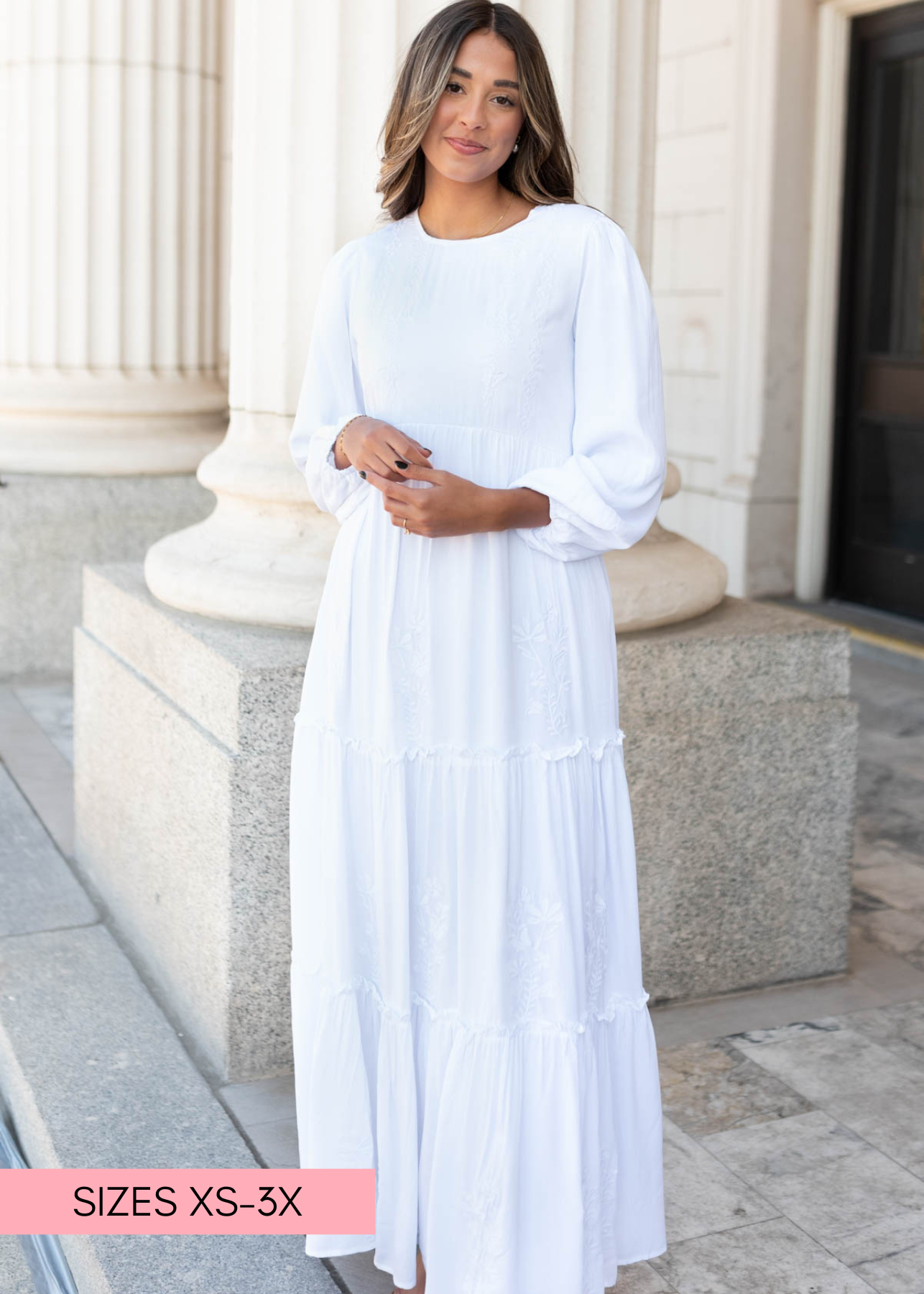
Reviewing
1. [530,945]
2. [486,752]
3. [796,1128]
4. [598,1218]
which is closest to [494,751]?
[486,752]

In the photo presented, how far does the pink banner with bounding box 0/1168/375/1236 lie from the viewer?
9.15ft

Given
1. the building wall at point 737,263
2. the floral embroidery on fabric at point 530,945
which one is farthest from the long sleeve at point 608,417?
the building wall at point 737,263

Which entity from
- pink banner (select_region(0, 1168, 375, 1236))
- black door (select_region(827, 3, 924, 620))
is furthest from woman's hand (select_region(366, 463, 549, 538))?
black door (select_region(827, 3, 924, 620))

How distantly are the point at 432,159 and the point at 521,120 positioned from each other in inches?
5.4

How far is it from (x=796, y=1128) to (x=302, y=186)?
2335 mm

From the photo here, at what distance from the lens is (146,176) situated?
7348 millimetres

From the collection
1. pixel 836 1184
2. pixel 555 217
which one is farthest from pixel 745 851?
pixel 555 217

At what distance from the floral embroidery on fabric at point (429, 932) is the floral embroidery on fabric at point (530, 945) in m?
0.11

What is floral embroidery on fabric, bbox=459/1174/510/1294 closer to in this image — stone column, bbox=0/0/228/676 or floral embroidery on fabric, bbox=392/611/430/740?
floral embroidery on fabric, bbox=392/611/430/740

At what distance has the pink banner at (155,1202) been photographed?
279 centimetres

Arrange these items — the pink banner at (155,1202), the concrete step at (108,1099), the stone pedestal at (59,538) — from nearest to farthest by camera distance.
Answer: the concrete step at (108,1099) → the pink banner at (155,1202) → the stone pedestal at (59,538)

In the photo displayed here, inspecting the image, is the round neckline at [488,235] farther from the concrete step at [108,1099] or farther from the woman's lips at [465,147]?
the concrete step at [108,1099]

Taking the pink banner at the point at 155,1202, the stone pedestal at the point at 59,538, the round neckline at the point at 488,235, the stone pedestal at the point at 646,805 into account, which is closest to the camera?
the round neckline at the point at 488,235

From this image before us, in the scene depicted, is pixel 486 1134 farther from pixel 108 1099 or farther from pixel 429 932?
pixel 108 1099
